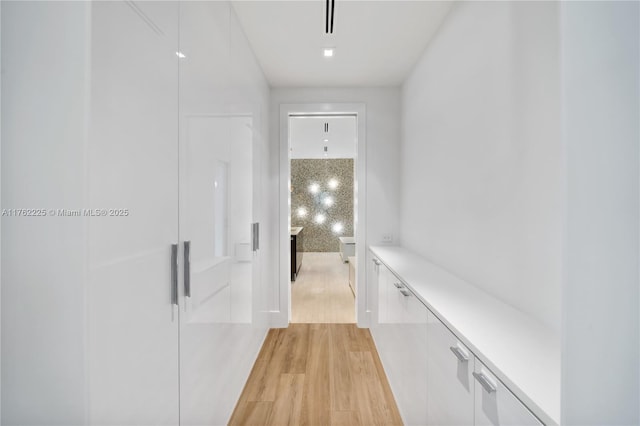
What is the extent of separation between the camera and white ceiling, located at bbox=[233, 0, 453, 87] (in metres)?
2.00

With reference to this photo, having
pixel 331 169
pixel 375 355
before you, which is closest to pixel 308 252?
pixel 331 169

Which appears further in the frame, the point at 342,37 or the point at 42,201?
the point at 342,37

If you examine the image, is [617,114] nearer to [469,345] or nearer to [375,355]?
[469,345]

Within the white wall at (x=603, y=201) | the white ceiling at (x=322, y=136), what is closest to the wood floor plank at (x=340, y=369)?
the white wall at (x=603, y=201)

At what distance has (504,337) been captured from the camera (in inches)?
40.1

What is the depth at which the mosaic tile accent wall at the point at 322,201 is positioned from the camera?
8.74 metres

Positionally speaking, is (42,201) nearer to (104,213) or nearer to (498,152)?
(104,213)

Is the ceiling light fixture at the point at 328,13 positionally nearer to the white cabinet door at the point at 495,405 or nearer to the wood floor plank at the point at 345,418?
the white cabinet door at the point at 495,405

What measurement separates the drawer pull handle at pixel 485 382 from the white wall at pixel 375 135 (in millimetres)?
2455

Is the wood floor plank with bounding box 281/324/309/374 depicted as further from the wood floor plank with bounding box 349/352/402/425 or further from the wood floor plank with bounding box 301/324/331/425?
the wood floor plank with bounding box 349/352/402/425

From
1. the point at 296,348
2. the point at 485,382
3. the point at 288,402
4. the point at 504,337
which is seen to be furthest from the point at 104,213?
the point at 296,348

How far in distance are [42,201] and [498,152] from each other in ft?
5.51

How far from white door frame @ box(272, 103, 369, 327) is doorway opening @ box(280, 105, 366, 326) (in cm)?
1

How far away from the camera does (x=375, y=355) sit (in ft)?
9.00
